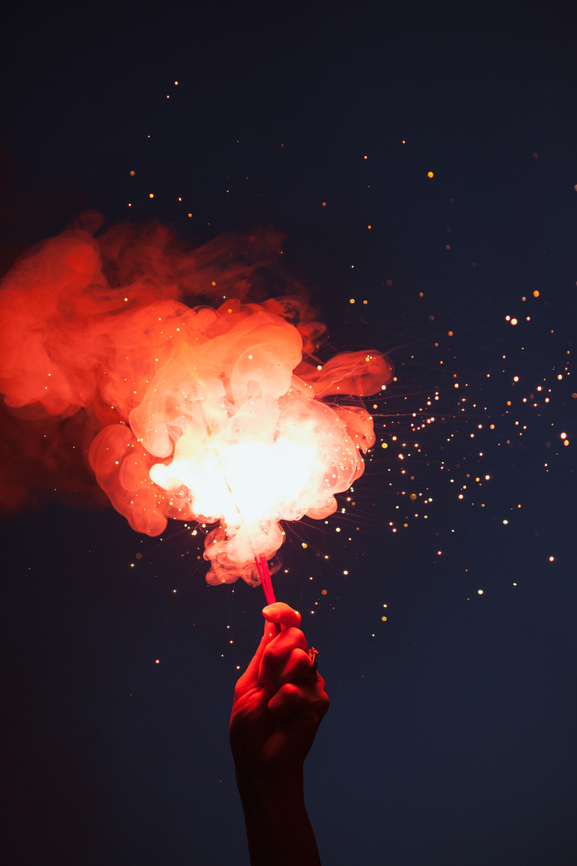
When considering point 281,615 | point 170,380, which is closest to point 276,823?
point 281,615

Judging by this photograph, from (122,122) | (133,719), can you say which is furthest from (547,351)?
(133,719)

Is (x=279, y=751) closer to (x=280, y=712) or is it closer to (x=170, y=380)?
(x=280, y=712)

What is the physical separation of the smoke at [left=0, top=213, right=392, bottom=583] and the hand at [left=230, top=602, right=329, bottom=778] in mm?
474

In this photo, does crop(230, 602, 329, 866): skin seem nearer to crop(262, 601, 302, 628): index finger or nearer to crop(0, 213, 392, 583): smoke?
crop(262, 601, 302, 628): index finger

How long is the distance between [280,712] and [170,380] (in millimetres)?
1200

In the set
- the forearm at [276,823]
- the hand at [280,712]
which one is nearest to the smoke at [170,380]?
the hand at [280,712]

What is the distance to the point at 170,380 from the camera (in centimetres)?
191

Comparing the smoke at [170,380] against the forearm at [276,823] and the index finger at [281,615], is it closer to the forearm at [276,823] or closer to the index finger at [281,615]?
the index finger at [281,615]

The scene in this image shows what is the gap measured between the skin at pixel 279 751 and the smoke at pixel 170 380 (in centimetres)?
54

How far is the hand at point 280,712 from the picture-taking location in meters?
1.40

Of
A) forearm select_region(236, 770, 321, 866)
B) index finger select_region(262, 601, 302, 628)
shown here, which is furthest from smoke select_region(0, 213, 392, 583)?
forearm select_region(236, 770, 321, 866)

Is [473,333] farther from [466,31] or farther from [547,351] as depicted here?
[466,31]

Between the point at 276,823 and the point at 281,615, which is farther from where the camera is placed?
the point at 281,615

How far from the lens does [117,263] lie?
2.07 meters
